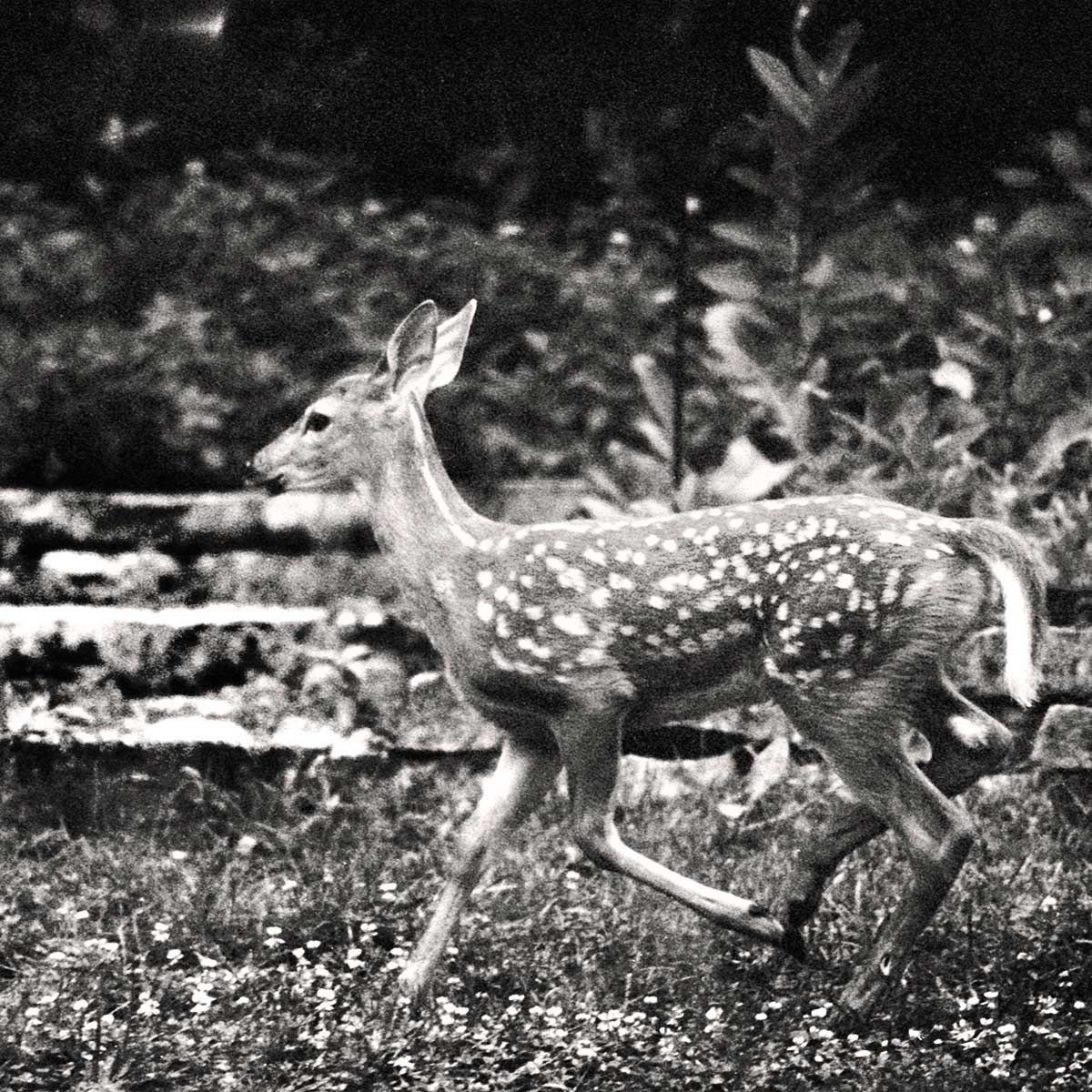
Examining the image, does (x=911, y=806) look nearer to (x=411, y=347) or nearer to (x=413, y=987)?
(x=413, y=987)

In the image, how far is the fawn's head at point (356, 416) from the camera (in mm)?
4344

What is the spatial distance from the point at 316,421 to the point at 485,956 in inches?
52.1

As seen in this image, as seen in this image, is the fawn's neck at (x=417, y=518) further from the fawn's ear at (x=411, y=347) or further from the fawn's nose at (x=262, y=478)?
the fawn's nose at (x=262, y=478)

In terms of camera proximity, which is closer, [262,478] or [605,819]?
[605,819]

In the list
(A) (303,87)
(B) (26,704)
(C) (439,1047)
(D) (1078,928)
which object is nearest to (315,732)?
(B) (26,704)

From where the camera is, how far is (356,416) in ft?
14.3

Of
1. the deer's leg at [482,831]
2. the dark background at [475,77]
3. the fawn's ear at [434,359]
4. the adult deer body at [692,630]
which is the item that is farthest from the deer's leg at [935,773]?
the dark background at [475,77]

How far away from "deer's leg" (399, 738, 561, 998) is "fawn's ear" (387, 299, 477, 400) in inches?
33.1

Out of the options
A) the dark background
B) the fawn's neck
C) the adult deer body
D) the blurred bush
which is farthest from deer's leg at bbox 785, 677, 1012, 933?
the blurred bush

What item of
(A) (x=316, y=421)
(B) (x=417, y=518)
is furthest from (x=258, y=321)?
(B) (x=417, y=518)

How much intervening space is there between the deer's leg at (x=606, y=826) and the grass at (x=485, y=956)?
236mm

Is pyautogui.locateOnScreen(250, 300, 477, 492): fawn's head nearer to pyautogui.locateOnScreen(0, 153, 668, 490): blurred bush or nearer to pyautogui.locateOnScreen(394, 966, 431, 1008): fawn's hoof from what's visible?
pyautogui.locateOnScreen(394, 966, 431, 1008): fawn's hoof

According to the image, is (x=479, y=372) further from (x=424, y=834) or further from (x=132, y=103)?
(x=424, y=834)

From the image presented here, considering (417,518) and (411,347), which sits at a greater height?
(411,347)
